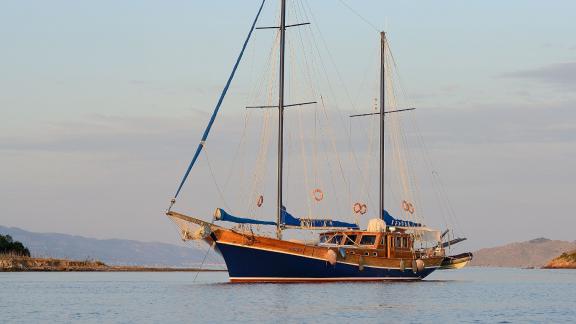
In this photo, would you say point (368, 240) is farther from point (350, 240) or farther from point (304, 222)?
point (304, 222)

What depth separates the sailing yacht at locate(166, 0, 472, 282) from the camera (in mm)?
74000

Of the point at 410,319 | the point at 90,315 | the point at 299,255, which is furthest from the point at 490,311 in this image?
the point at 90,315

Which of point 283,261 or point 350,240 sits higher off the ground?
point 350,240

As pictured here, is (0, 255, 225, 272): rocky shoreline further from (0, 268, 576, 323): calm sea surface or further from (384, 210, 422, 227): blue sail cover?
(384, 210, 422, 227): blue sail cover

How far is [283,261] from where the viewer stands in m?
74.6

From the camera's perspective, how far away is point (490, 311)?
203 feet

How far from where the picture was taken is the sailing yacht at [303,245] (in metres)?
74.0

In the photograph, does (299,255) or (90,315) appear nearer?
(90,315)

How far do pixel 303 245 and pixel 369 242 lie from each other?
7338mm

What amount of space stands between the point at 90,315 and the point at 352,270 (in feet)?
88.1

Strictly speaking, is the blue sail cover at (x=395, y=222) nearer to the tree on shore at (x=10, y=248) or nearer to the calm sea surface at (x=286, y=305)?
the calm sea surface at (x=286, y=305)

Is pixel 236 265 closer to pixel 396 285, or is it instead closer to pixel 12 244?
pixel 396 285

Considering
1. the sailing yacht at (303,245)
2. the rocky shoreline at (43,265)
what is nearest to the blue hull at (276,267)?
the sailing yacht at (303,245)

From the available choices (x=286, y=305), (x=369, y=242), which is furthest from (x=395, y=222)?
(x=286, y=305)
